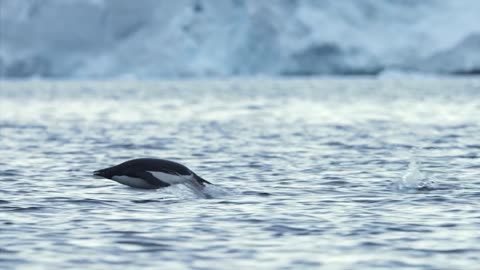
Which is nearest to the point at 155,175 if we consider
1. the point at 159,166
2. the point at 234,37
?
the point at 159,166

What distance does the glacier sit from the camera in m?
59.7

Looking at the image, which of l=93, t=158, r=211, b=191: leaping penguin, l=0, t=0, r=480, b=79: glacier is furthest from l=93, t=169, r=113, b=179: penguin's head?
l=0, t=0, r=480, b=79: glacier

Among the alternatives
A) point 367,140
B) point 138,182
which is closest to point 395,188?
point 138,182

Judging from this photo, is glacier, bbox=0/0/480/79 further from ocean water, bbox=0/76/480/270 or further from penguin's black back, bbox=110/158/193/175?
penguin's black back, bbox=110/158/193/175

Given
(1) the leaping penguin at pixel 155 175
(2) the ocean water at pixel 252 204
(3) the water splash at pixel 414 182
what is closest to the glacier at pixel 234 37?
(2) the ocean water at pixel 252 204

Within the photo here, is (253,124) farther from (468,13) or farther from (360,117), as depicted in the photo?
(468,13)

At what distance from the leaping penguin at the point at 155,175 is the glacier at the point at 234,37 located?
4620cm

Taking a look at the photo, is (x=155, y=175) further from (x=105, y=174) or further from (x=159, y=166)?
(x=105, y=174)

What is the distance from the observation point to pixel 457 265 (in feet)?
26.7

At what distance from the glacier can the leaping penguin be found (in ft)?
152

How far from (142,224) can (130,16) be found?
2151 inches

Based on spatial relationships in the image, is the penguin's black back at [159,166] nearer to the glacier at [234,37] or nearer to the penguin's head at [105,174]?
the penguin's head at [105,174]

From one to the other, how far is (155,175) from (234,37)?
50.0 metres

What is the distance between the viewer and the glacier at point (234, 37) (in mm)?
59719
